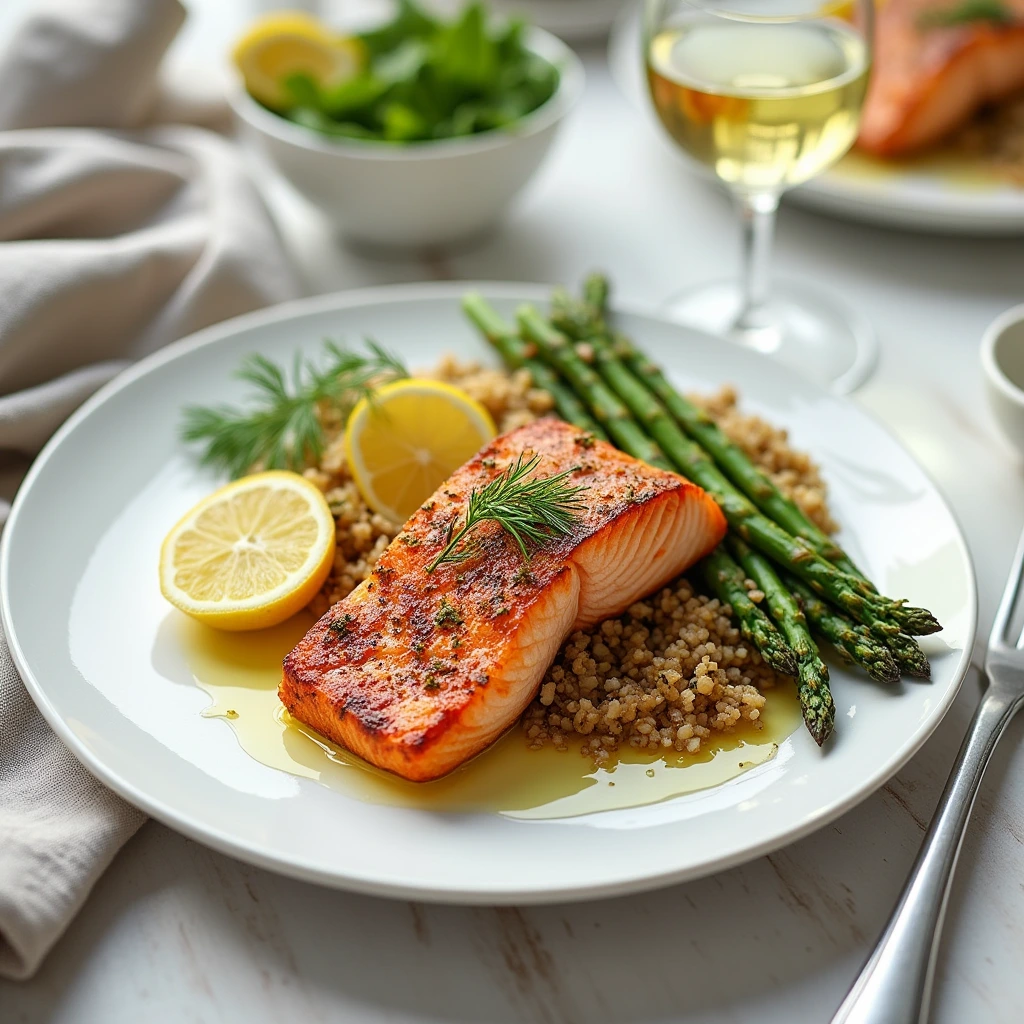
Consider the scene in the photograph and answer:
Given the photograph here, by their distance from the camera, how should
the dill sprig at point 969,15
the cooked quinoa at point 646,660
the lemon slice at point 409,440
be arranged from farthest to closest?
1. the dill sprig at point 969,15
2. the lemon slice at point 409,440
3. the cooked quinoa at point 646,660

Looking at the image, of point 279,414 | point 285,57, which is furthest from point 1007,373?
point 285,57

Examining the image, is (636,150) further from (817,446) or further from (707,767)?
(707,767)

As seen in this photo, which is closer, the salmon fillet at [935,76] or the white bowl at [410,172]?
the white bowl at [410,172]

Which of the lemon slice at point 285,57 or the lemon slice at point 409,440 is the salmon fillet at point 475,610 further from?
the lemon slice at point 285,57

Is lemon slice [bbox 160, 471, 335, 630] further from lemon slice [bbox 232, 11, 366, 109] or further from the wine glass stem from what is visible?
lemon slice [bbox 232, 11, 366, 109]

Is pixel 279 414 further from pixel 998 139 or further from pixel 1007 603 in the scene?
pixel 998 139

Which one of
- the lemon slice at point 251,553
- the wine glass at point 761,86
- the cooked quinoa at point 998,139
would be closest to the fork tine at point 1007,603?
the wine glass at point 761,86

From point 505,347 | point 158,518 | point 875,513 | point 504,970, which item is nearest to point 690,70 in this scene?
point 505,347
